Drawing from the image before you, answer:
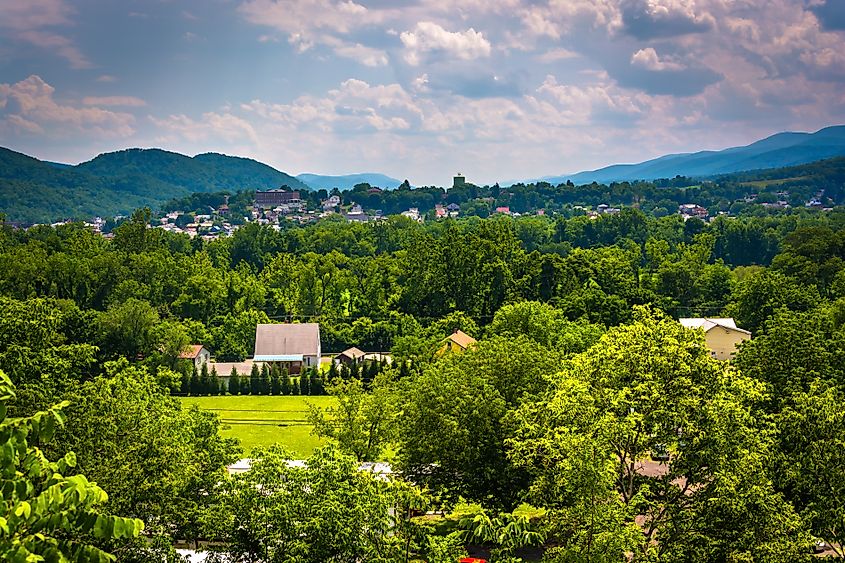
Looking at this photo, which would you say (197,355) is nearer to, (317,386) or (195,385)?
(195,385)

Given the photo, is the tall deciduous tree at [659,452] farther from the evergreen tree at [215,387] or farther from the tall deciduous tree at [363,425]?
the evergreen tree at [215,387]

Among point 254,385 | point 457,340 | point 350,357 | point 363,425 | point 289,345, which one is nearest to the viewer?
point 363,425

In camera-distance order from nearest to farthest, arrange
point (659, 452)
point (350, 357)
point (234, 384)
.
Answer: point (659, 452)
point (234, 384)
point (350, 357)

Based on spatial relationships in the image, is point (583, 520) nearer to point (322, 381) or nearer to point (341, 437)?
point (341, 437)

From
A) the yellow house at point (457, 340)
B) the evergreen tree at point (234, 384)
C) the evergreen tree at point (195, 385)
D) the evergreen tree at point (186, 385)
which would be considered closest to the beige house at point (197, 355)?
the evergreen tree at point (186, 385)

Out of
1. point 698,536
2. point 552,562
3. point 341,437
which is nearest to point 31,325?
point 341,437

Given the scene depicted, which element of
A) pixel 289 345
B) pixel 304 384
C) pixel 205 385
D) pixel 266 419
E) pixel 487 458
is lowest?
pixel 266 419

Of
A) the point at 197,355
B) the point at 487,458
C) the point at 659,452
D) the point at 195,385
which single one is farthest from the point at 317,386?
the point at 659,452
